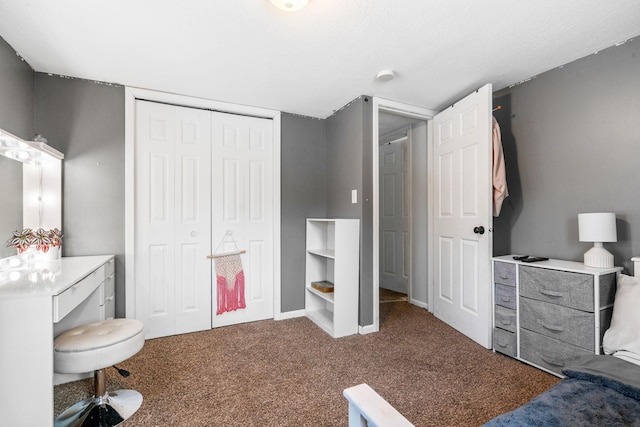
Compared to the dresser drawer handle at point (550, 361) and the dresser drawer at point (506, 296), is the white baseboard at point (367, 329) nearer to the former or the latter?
the dresser drawer at point (506, 296)

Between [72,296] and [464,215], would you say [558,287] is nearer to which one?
[464,215]

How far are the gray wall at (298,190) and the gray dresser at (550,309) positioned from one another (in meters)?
1.87

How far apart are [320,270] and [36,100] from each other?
2922 mm

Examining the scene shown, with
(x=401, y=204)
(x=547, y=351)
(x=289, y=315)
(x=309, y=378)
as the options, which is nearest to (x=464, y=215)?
(x=547, y=351)

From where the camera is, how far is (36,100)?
2.33 m

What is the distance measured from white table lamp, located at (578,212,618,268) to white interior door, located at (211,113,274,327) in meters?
2.60

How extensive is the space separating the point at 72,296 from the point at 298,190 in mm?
2189

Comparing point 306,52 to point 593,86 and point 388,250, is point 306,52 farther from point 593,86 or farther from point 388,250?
point 388,250

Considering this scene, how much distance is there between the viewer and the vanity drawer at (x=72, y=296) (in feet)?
4.34

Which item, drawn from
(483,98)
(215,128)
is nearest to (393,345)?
(483,98)

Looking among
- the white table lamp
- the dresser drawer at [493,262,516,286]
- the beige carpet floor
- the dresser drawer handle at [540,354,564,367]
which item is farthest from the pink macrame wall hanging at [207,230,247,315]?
the white table lamp

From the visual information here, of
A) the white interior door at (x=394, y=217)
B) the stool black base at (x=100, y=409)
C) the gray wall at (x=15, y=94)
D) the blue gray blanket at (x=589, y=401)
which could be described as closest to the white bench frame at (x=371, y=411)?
the blue gray blanket at (x=589, y=401)

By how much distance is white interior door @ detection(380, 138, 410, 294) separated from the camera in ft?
13.6

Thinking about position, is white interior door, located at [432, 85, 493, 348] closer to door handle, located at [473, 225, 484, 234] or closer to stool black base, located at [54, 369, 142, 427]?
door handle, located at [473, 225, 484, 234]
